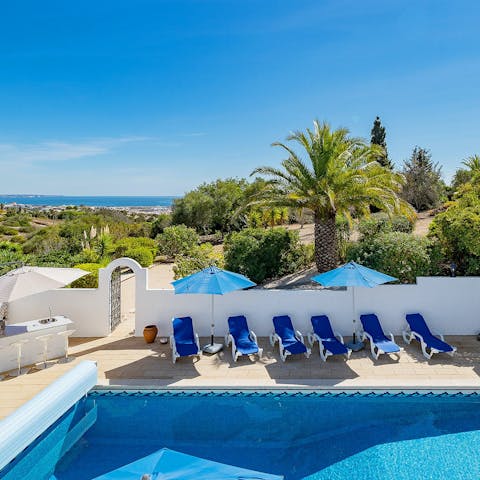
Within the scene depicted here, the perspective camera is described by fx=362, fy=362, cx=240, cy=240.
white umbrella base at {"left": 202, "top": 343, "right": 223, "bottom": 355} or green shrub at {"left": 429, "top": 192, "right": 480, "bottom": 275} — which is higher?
green shrub at {"left": 429, "top": 192, "right": 480, "bottom": 275}

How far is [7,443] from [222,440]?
12.5 ft

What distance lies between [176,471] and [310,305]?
293 inches

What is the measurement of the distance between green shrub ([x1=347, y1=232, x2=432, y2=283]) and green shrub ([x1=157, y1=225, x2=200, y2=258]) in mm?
15899

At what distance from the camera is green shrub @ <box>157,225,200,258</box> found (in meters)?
26.5

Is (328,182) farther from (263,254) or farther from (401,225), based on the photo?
(401,225)

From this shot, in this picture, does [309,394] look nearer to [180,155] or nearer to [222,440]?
[222,440]

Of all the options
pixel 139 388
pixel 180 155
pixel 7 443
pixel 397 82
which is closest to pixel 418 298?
pixel 139 388

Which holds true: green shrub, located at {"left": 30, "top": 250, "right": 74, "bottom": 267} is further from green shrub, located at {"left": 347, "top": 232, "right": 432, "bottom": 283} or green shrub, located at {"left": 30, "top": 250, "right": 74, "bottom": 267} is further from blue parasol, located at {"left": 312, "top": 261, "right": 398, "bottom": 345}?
green shrub, located at {"left": 347, "top": 232, "right": 432, "bottom": 283}

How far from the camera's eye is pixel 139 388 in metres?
8.38

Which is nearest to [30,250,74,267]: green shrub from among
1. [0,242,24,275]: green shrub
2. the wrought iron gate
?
[0,242,24,275]: green shrub

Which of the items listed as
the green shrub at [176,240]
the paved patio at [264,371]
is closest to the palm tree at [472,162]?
the green shrub at [176,240]

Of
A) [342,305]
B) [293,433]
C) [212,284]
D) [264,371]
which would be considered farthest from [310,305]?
[293,433]

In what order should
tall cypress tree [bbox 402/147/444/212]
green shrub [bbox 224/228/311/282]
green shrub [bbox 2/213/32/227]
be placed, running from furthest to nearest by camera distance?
1. green shrub [bbox 2/213/32/227]
2. tall cypress tree [bbox 402/147/444/212]
3. green shrub [bbox 224/228/311/282]

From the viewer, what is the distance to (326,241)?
50.6 ft
